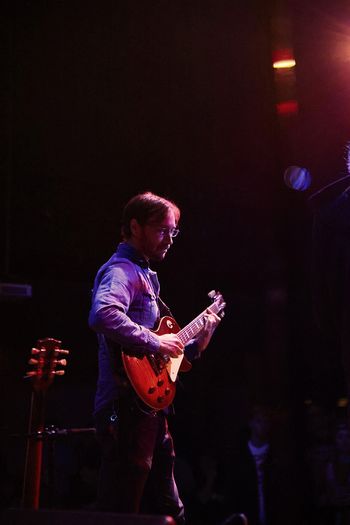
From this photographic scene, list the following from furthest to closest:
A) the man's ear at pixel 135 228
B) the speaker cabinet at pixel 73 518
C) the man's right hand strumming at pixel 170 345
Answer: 1. the man's ear at pixel 135 228
2. the man's right hand strumming at pixel 170 345
3. the speaker cabinet at pixel 73 518

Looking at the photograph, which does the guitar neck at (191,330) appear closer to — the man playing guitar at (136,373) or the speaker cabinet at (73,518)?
the man playing guitar at (136,373)

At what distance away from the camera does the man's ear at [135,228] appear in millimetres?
2826

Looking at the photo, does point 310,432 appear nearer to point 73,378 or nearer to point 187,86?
point 73,378

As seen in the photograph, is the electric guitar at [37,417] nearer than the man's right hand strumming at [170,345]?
No

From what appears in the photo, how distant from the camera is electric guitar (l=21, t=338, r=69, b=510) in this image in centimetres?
307

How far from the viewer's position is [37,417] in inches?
126

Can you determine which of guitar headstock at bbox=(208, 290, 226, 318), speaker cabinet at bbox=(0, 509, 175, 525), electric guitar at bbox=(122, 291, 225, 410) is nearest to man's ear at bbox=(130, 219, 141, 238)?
electric guitar at bbox=(122, 291, 225, 410)

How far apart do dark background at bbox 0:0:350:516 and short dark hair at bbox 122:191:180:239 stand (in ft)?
10.7

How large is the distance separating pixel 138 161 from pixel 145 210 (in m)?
4.71

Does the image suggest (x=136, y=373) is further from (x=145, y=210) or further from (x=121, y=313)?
(x=145, y=210)

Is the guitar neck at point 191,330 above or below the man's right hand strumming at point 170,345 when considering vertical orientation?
above

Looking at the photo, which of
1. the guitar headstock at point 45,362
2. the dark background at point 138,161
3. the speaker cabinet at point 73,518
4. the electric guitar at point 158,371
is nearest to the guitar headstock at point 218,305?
the electric guitar at point 158,371

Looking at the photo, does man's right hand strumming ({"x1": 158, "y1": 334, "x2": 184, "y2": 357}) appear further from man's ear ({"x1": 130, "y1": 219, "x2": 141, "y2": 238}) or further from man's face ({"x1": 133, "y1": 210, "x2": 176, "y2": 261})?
man's ear ({"x1": 130, "y1": 219, "x2": 141, "y2": 238})

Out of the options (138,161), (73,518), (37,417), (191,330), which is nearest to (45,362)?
(37,417)
